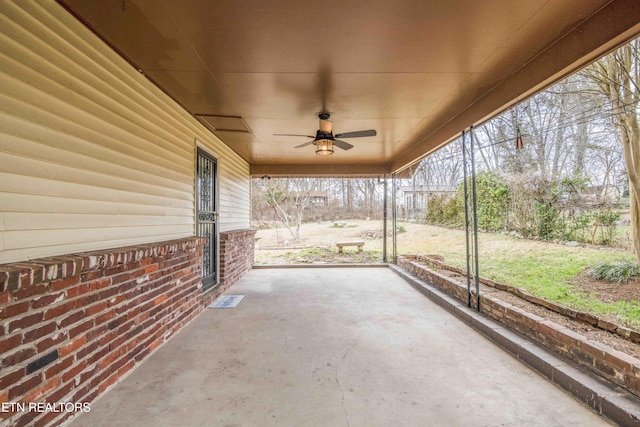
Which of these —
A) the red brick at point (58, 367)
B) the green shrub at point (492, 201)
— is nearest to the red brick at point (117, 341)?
the red brick at point (58, 367)

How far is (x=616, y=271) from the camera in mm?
4059

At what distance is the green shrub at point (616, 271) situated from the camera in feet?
13.0

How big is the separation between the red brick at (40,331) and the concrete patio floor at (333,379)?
62 centimetres

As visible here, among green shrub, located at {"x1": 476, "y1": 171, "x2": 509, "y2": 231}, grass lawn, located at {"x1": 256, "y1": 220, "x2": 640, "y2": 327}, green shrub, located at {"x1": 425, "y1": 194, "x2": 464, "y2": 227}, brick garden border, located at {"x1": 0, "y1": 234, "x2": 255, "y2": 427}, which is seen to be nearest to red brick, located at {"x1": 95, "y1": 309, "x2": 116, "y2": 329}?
brick garden border, located at {"x1": 0, "y1": 234, "x2": 255, "y2": 427}

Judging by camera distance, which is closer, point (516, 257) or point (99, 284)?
point (99, 284)

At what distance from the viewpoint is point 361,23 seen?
6.37 ft

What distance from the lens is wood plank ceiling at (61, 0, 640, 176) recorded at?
1.81 metres

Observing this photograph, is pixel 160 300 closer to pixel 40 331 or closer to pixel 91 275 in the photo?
pixel 91 275

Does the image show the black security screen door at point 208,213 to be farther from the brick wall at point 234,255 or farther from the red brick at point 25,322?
the red brick at point 25,322

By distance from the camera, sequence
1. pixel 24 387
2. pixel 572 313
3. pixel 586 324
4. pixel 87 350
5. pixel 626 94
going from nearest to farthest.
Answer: pixel 24 387
pixel 87 350
pixel 586 324
pixel 572 313
pixel 626 94

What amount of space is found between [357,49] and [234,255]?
4387 millimetres

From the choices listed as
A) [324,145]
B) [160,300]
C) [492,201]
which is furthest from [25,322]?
[492,201]

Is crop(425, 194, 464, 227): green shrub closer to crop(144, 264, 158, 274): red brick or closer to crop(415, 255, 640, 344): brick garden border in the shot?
crop(415, 255, 640, 344): brick garden border

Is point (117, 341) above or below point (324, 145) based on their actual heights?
below
